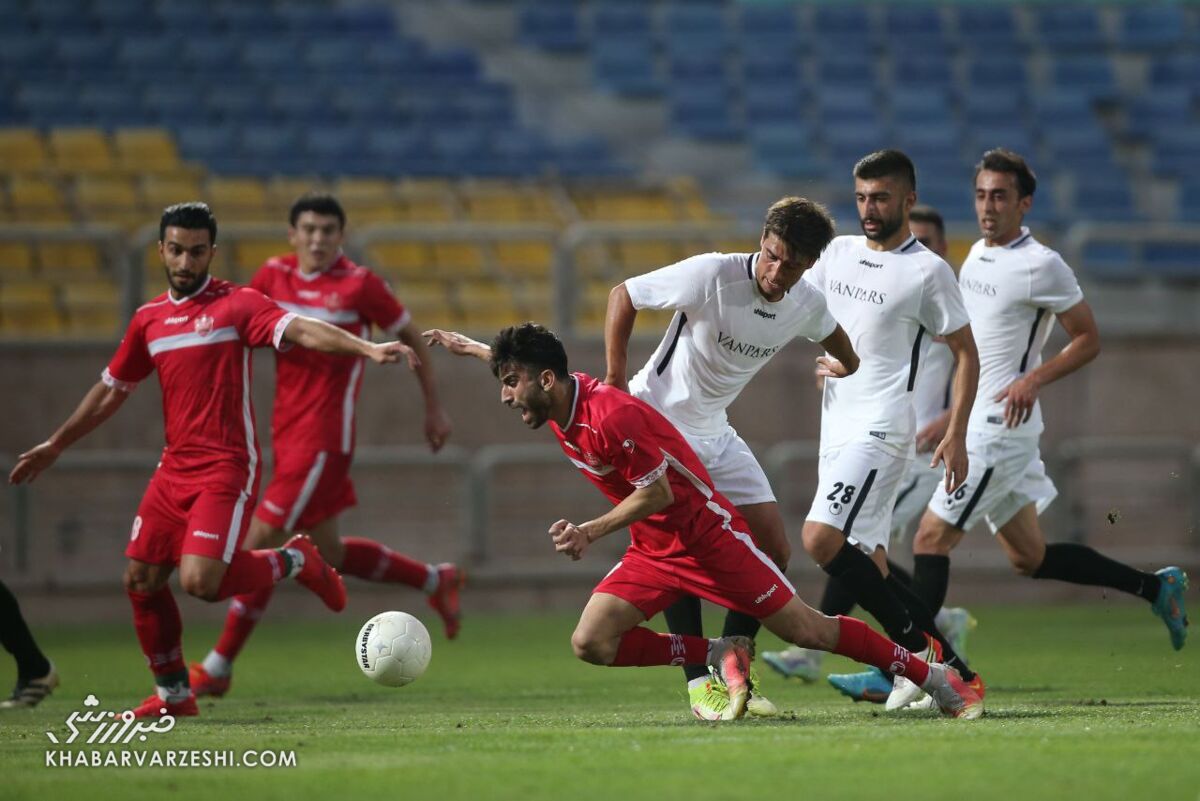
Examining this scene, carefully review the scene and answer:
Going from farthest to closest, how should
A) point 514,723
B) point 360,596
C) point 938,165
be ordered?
point 938,165
point 360,596
point 514,723

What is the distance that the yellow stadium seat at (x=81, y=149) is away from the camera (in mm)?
17469

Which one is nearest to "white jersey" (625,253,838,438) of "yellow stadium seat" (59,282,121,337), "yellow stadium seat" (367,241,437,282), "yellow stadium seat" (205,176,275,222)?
"yellow stadium seat" (367,241,437,282)

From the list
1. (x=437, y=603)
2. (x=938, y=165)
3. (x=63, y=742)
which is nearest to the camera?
(x=63, y=742)

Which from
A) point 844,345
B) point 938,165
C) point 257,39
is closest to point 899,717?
point 844,345

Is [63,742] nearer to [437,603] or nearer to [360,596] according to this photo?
[437,603]

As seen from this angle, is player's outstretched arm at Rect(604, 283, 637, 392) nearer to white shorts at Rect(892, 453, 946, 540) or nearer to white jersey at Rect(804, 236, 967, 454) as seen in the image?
white jersey at Rect(804, 236, 967, 454)

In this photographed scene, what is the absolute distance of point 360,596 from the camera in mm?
13523

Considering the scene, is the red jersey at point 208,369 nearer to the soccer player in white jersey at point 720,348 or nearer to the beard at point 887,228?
the soccer player in white jersey at point 720,348

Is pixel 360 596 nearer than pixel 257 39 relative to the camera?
Yes

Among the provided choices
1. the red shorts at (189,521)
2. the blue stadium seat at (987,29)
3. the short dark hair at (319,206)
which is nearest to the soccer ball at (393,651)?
the red shorts at (189,521)

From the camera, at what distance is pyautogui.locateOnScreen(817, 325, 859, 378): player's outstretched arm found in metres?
7.05

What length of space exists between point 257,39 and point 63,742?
48.2 feet

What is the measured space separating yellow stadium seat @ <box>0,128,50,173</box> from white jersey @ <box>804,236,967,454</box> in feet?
39.3

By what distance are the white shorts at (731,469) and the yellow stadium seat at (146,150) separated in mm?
11773
